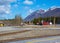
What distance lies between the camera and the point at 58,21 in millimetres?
101625

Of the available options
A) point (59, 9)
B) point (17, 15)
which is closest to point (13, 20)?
point (17, 15)

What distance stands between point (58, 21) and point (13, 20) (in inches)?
1657

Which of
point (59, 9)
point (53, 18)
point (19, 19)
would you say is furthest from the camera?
point (19, 19)

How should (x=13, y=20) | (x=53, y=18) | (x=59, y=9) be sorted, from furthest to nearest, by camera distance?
(x=13, y=20) → (x=59, y=9) → (x=53, y=18)

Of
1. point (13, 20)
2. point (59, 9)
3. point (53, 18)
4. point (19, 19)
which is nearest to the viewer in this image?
point (53, 18)

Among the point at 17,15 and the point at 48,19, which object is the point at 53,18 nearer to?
the point at 48,19

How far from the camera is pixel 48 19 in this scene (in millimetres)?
100250

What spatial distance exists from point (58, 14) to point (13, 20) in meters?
41.8

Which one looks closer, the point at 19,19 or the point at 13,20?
the point at 19,19

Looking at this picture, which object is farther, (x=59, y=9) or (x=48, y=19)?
(x=59, y=9)

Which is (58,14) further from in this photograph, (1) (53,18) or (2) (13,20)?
(2) (13,20)

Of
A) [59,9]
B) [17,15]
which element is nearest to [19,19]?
[17,15]

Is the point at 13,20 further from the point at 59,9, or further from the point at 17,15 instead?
the point at 59,9

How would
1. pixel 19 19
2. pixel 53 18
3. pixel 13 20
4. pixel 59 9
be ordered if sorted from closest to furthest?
pixel 53 18, pixel 59 9, pixel 19 19, pixel 13 20
